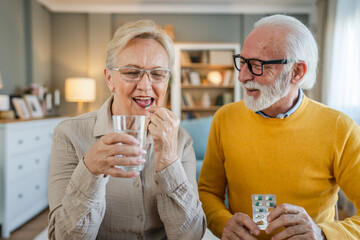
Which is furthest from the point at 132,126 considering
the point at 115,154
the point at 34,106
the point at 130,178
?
the point at 34,106

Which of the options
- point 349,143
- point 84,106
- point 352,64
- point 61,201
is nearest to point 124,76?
point 61,201

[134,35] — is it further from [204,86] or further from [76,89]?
[204,86]

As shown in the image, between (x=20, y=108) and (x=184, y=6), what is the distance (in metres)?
3.38

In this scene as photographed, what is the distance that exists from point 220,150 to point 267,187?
0.26 metres

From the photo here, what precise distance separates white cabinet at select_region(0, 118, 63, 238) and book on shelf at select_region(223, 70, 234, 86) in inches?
127

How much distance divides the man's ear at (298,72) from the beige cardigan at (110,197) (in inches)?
19.6

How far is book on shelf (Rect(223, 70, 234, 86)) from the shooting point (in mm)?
5781

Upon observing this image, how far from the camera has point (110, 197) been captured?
3.61ft

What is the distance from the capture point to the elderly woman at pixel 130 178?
0.87 meters

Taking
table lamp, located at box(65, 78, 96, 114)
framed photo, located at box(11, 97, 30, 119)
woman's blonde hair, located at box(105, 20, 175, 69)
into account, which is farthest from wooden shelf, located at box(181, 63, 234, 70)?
woman's blonde hair, located at box(105, 20, 175, 69)

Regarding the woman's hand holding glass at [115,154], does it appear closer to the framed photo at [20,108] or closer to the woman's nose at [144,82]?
the woman's nose at [144,82]

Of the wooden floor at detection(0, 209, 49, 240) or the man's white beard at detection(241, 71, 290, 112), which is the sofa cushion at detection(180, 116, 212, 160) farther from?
the wooden floor at detection(0, 209, 49, 240)

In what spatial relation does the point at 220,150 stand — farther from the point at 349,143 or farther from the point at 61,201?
the point at 61,201

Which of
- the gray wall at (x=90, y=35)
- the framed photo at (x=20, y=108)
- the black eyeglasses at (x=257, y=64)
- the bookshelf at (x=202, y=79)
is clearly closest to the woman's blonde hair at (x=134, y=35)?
the black eyeglasses at (x=257, y=64)
